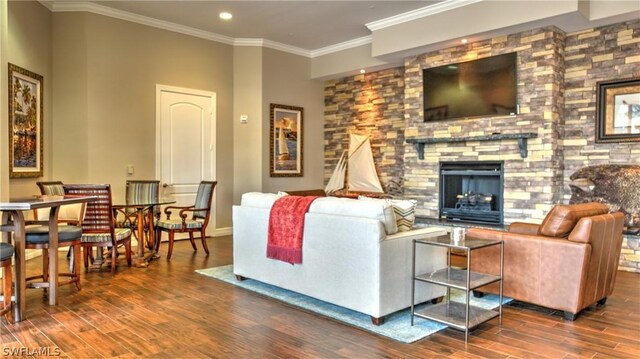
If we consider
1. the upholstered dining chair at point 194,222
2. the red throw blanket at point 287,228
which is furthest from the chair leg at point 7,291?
the upholstered dining chair at point 194,222

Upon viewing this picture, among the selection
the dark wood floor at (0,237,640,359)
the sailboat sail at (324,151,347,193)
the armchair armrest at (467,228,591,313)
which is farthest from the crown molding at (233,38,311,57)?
the armchair armrest at (467,228,591,313)

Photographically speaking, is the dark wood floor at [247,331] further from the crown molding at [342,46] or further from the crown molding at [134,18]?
the crown molding at [342,46]

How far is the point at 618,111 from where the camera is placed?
495cm

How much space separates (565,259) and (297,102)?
5630 millimetres

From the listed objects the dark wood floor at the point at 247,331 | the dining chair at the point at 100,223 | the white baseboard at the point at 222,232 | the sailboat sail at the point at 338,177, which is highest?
the sailboat sail at the point at 338,177

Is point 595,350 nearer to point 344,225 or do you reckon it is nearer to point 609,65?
point 344,225

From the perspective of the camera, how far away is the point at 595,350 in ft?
8.82

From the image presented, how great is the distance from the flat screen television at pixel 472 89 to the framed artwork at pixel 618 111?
0.92 m

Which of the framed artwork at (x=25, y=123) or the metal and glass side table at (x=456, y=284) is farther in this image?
the framed artwork at (x=25, y=123)

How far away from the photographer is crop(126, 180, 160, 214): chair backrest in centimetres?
563

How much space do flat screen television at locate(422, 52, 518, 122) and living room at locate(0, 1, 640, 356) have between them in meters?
0.11

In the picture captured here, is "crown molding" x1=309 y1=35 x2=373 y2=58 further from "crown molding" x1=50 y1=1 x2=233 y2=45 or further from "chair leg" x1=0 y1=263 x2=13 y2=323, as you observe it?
"chair leg" x1=0 y1=263 x2=13 y2=323

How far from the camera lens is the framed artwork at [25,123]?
4992 mm

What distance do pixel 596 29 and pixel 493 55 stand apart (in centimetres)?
112
